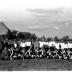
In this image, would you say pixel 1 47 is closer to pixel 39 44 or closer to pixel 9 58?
pixel 9 58

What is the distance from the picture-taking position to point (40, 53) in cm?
1603

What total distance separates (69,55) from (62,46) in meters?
0.86

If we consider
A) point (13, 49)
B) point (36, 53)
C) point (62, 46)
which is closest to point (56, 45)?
point (62, 46)

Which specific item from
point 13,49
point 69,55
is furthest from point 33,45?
point 69,55

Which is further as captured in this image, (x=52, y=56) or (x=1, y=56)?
(x=52, y=56)

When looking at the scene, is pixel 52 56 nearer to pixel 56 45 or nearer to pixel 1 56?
pixel 56 45

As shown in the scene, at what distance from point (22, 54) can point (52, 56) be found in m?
2.05

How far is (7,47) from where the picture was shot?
15.4 meters

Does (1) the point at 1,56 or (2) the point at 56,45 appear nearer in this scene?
(1) the point at 1,56

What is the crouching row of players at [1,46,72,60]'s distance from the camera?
15609mm

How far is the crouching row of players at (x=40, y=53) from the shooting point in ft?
51.2

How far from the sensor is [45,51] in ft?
52.4

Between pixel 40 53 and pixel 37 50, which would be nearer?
pixel 37 50

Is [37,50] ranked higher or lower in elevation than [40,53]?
higher
